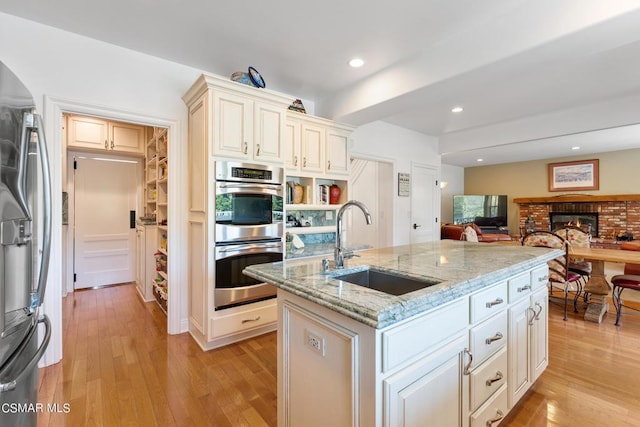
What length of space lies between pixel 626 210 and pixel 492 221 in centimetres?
282

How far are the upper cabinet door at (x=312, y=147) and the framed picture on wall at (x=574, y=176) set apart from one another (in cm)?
784

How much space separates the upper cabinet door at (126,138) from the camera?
3.92 metres

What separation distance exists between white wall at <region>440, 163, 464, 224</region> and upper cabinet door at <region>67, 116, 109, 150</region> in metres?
8.29

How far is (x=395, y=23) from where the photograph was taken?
7.30 feet

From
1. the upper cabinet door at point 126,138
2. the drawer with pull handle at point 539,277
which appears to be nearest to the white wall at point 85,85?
the upper cabinet door at point 126,138

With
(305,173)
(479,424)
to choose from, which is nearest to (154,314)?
(305,173)

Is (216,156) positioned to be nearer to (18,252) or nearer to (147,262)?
(18,252)

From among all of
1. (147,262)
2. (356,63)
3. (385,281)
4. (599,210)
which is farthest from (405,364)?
(599,210)

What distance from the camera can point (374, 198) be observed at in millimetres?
5262

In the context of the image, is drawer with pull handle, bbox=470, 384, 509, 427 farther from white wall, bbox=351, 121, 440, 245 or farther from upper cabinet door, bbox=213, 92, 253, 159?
white wall, bbox=351, 121, 440, 245

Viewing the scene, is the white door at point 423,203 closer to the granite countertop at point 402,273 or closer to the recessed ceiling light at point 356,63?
the recessed ceiling light at point 356,63

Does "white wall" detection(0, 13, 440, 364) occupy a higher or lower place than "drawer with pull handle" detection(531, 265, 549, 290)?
higher

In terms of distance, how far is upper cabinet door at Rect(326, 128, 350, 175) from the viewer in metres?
3.51

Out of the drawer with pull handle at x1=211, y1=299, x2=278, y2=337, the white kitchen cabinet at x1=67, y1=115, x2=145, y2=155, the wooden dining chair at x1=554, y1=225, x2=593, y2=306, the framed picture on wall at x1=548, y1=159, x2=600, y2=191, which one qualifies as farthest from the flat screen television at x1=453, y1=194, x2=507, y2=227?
the white kitchen cabinet at x1=67, y1=115, x2=145, y2=155
